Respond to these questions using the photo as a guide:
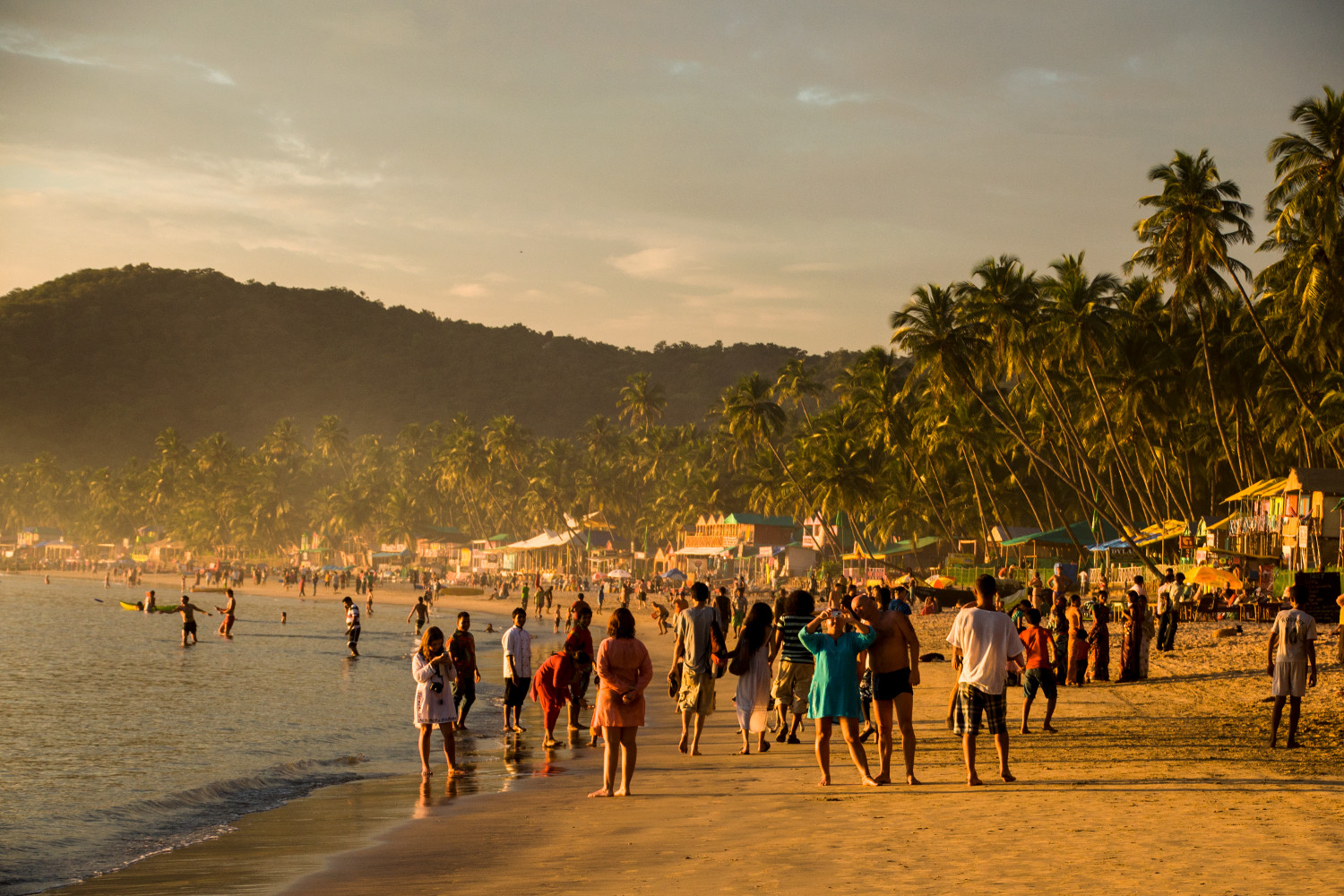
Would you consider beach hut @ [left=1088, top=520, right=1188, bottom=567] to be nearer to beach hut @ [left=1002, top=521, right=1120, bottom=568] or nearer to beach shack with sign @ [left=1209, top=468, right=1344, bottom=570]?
beach hut @ [left=1002, top=521, right=1120, bottom=568]

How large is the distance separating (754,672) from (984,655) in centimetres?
314

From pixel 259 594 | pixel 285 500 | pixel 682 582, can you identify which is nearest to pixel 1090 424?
pixel 682 582

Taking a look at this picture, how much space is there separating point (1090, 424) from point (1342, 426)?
21791mm

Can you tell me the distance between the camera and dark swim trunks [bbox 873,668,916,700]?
31.1 feet

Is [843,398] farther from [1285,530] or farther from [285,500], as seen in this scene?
[285,500]

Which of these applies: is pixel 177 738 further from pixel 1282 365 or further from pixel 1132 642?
pixel 1282 365

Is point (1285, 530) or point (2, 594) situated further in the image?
point (2, 594)

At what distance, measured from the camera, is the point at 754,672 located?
11586mm

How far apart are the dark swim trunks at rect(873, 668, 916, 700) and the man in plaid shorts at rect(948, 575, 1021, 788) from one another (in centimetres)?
46

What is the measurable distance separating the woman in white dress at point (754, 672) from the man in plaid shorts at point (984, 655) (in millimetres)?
Result: 2442

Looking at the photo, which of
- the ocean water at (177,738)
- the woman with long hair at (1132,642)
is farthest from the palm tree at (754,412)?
the woman with long hair at (1132,642)

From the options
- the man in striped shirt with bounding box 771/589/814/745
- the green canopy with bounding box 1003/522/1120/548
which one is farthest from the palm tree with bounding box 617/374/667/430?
the man in striped shirt with bounding box 771/589/814/745

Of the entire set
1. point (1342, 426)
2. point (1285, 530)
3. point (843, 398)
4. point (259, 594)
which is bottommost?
point (259, 594)

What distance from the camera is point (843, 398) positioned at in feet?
271
